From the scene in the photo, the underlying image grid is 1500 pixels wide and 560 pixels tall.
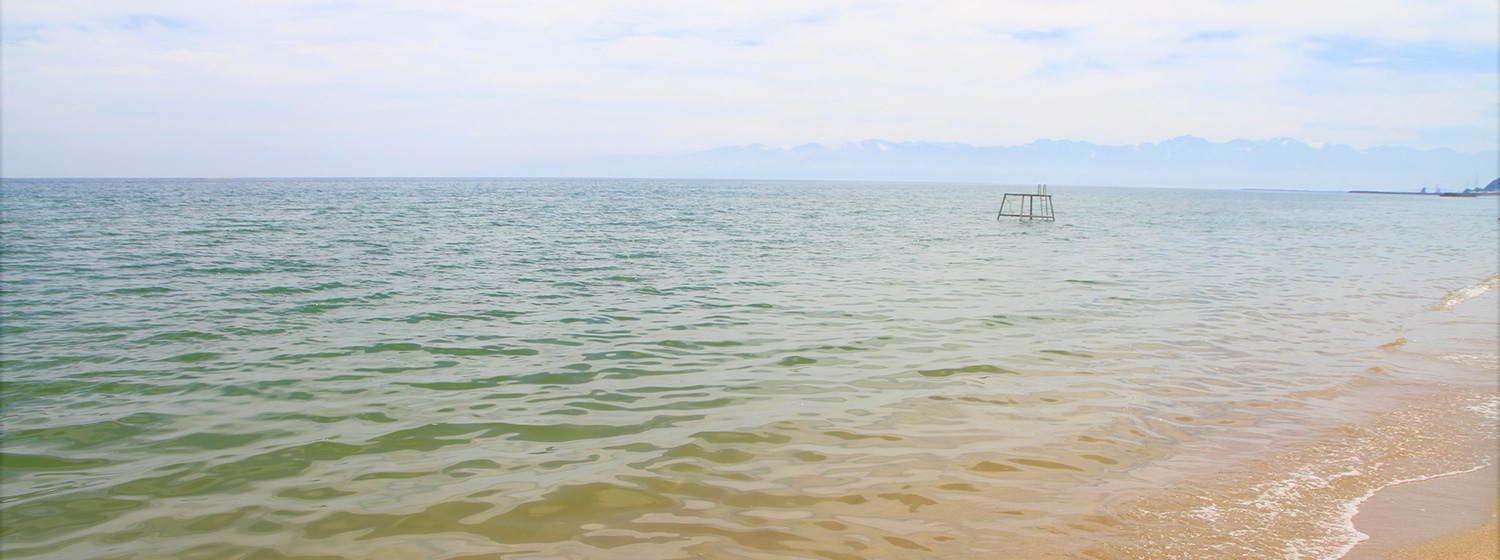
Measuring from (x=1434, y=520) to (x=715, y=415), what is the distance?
578 centimetres

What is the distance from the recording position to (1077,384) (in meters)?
9.41

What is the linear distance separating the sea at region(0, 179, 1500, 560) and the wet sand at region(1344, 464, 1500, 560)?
15cm

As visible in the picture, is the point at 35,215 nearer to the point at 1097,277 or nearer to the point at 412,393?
the point at 412,393

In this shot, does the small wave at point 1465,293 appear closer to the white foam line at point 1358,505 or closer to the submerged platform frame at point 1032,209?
the white foam line at point 1358,505

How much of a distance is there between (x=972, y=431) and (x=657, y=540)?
3.68 m

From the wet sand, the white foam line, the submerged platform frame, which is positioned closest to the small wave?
the white foam line

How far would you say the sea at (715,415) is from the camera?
544cm

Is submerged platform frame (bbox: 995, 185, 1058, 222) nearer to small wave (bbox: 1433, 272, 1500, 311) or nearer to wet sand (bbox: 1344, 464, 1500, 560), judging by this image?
small wave (bbox: 1433, 272, 1500, 311)

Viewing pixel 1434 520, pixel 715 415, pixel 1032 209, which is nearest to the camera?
pixel 1434 520

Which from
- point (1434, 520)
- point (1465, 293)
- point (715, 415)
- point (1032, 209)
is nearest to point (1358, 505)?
point (1434, 520)

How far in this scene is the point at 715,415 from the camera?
8.04m

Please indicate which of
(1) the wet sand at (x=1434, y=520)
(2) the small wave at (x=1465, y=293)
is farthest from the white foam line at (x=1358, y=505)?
(2) the small wave at (x=1465, y=293)

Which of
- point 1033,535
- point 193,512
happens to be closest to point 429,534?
point 193,512

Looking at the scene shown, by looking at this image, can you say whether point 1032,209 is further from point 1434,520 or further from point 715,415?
point 1434,520
